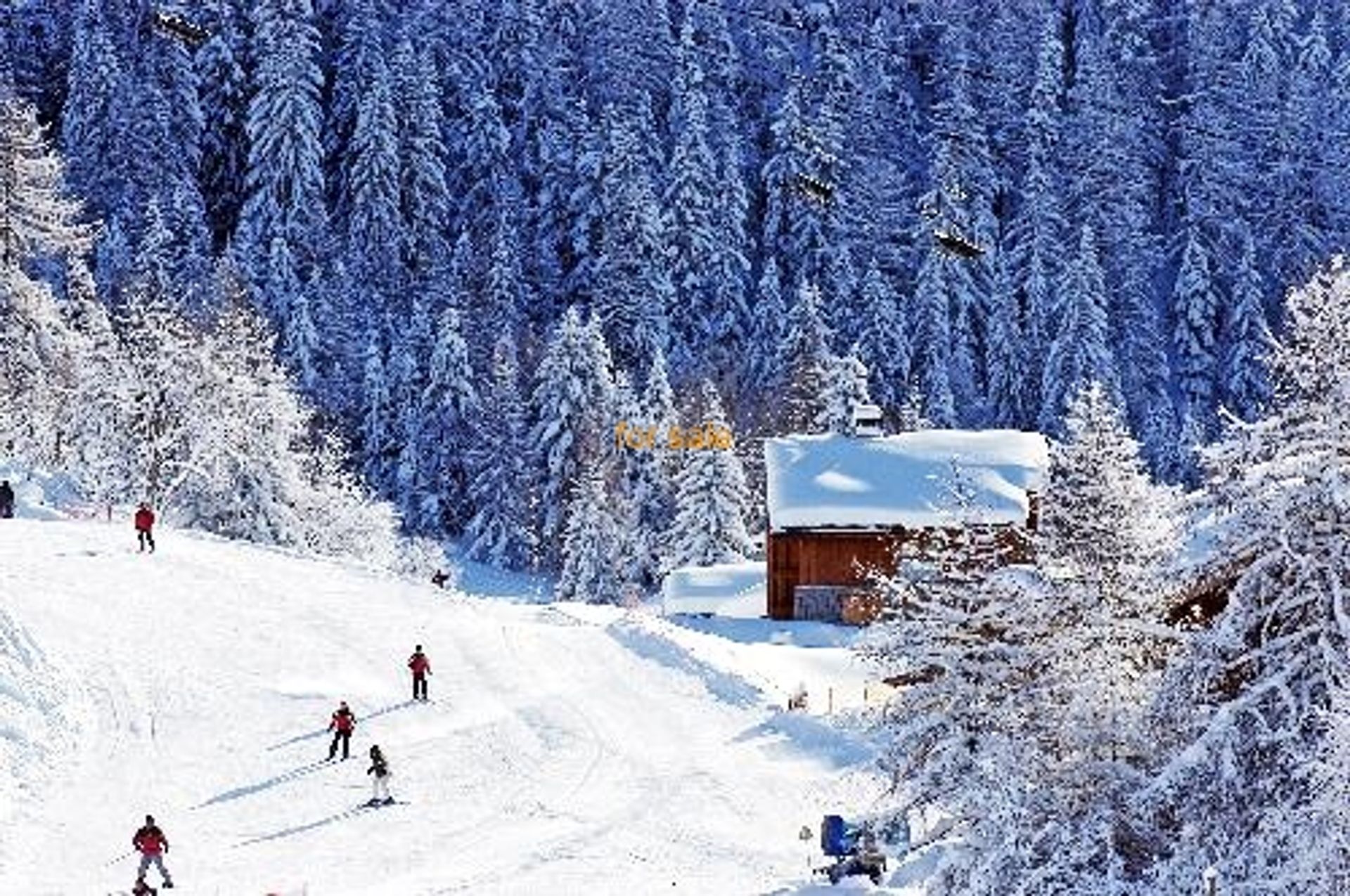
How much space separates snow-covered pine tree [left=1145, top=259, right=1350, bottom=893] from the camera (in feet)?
65.0

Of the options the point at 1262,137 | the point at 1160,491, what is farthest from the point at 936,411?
the point at 1160,491

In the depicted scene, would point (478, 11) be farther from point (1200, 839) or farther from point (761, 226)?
point (1200, 839)

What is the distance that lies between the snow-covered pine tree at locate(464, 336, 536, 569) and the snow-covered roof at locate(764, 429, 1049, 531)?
38.7 meters

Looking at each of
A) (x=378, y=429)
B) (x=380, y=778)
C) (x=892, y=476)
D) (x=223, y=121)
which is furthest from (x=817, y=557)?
(x=223, y=121)

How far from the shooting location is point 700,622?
55.9 m

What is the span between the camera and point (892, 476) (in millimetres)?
58844

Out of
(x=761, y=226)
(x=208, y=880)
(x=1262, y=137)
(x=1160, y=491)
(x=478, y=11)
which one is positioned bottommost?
(x=208, y=880)

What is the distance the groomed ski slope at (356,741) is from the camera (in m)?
29.4

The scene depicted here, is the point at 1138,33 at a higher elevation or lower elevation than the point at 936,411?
higher

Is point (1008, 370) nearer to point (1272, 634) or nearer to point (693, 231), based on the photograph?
point (693, 231)

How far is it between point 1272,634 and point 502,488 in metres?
80.8

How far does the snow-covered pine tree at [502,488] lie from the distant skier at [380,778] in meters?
64.5

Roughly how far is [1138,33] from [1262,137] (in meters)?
23.6

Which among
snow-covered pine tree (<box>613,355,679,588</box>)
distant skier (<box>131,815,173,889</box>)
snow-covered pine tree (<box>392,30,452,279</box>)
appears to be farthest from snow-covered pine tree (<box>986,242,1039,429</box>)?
distant skier (<box>131,815,173,889</box>)
